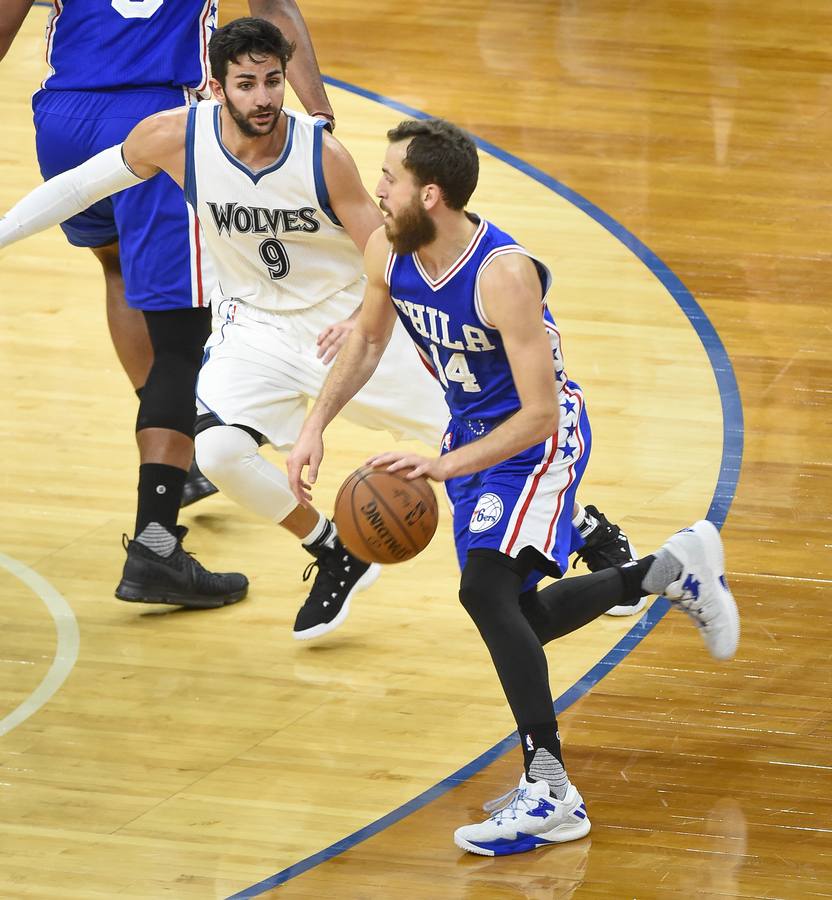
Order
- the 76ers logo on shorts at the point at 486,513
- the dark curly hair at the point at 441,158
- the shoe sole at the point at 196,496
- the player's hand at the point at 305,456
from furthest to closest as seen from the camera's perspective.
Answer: the shoe sole at the point at 196,496
the player's hand at the point at 305,456
the 76ers logo on shorts at the point at 486,513
the dark curly hair at the point at 441,158

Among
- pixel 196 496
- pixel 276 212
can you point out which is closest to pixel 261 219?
pixel 276 212

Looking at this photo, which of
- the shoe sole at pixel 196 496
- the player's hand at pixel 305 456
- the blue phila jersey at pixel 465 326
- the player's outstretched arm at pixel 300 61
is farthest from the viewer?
the shoe sole at pixel 196 496

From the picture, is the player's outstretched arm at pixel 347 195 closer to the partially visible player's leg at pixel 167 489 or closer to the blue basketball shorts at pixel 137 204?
the blue basketball shorts at pixel 137 204

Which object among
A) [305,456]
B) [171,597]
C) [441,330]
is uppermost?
[441,330]

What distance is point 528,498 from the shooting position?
3.82 metres

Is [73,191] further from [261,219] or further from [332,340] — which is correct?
[332,340]

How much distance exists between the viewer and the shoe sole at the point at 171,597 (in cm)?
474

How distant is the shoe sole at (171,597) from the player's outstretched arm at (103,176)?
104 cm

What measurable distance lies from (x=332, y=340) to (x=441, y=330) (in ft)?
2.05

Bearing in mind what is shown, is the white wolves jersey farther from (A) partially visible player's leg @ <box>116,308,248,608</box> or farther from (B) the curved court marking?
(B) the curved court marking

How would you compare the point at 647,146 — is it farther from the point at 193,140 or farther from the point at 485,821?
the point at 485,821

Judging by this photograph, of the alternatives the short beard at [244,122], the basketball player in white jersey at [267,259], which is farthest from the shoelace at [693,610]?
the short beard at [244,122]

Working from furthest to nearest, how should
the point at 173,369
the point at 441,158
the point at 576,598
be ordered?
the point at 173,369
the point at 576,598
the point at 441,158

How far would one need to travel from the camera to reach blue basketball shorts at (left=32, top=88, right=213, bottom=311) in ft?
16.0
